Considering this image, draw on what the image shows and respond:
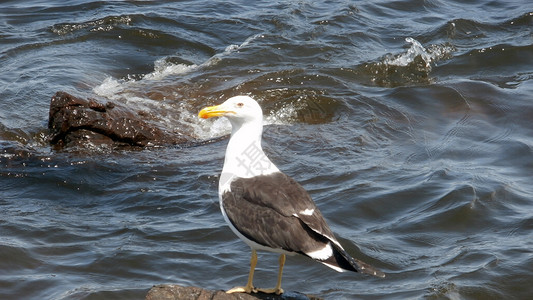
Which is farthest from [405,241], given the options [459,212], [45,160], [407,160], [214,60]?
[214,60]

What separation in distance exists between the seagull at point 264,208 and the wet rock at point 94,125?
3.02 meters

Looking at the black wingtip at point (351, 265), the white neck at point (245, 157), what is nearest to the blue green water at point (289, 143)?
the white neck at point (245, 157)

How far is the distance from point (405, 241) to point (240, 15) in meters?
7.39

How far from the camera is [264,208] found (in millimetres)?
5148

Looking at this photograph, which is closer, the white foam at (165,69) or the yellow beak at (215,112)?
the yellow beak at (215,112)

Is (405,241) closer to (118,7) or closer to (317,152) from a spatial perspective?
(317,152)

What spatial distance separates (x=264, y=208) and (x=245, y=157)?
50 centimetres

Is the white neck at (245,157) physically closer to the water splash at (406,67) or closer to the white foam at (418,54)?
the water splash at (406,67)

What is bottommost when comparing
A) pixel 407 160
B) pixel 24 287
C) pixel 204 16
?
pixel 24 287

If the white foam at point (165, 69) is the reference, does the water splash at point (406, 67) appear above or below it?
above

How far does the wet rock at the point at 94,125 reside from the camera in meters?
8.37

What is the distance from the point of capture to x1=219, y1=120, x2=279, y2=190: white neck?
5.41 m

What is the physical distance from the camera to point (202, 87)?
35.0 feet

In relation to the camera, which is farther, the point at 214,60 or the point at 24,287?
the point at 214,60
